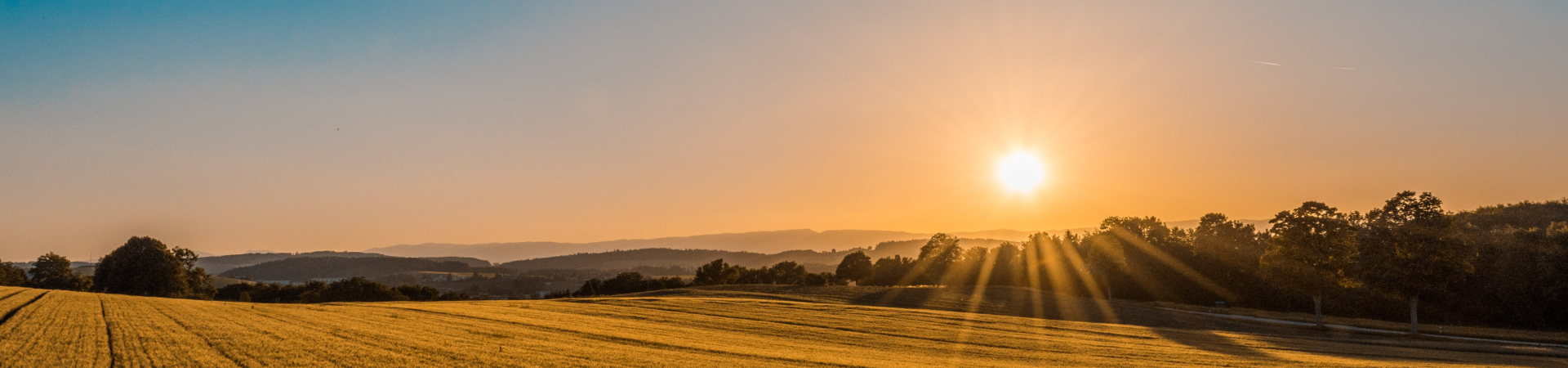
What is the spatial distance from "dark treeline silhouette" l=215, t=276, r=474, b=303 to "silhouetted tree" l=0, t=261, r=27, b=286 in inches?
768

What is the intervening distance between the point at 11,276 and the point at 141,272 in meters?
22.3

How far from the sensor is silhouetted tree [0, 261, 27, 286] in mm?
81250

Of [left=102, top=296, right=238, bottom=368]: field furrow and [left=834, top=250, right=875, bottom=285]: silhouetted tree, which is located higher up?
[left=102, top=296, right=238, bottom=368]: field furrow

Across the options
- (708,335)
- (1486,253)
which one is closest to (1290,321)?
(1486,253)

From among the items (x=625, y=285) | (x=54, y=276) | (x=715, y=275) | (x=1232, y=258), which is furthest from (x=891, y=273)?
(x=54, y=276)

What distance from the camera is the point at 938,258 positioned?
11294cm

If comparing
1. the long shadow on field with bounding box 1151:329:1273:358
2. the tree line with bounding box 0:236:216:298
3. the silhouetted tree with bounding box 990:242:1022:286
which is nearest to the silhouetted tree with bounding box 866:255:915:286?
the silhouetted tree with bounding box 990:242:1022:286

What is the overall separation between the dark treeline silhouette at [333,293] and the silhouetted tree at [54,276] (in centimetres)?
1399

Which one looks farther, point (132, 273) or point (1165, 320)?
point (132, 273)

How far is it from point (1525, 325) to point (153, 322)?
Answer: 95982 millimetres

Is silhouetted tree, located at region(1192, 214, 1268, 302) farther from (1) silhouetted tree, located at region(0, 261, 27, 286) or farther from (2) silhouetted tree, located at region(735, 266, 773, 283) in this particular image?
(1) silhouetted tree, located at region(0, 261, 27, 286)

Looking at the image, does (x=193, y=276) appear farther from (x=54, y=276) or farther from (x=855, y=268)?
(x=855, y=268)

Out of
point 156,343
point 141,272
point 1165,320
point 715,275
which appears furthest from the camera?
point 715,275

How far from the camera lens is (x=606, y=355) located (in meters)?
22.2
